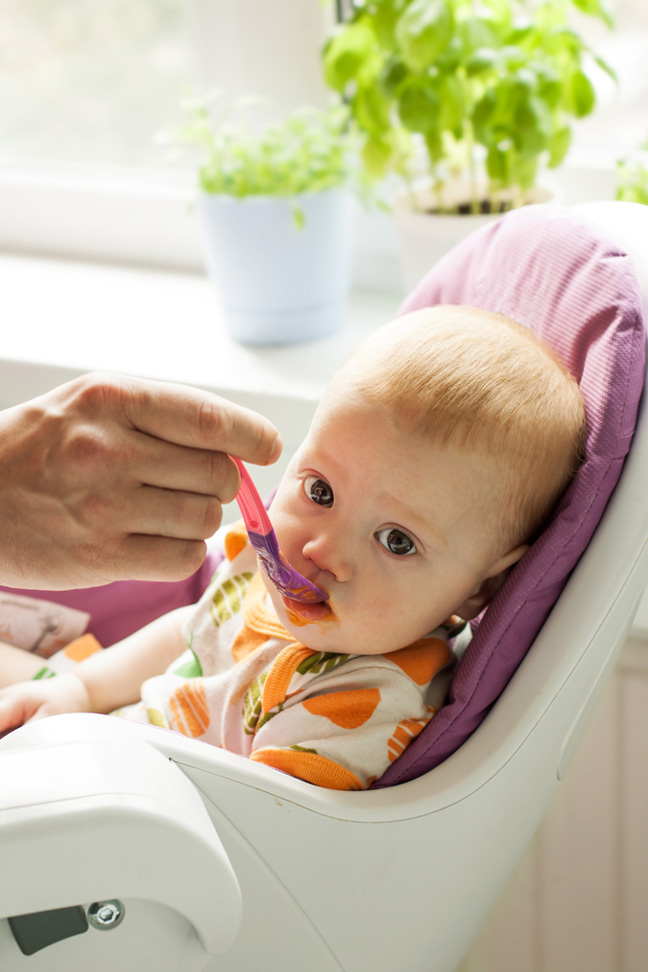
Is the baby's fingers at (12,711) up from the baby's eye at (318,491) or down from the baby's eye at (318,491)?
down

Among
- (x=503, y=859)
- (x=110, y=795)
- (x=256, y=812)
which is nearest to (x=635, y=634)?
(x=503, y=859)

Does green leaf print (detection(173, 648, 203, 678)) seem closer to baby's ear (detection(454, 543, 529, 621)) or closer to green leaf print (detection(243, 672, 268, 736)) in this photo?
green leaf print (detection(243, 672, 268, 736))

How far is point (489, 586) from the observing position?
795 mm

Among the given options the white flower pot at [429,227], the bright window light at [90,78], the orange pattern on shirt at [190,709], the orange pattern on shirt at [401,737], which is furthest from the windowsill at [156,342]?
the orange pattern on shirt at [401,737]

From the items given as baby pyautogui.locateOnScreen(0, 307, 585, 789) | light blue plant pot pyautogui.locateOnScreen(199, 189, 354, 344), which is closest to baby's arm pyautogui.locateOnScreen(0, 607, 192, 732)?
baby pyautogui.locateOnScreen(0, 307, 585, 789)

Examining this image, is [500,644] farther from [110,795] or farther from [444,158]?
[444,158]

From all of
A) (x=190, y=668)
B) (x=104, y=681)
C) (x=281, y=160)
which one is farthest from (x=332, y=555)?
(x=281, y=160)

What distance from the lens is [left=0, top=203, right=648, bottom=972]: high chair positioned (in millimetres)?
559

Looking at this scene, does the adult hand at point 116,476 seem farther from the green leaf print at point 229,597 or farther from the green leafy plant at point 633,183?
the green leafy plant at point 633,183

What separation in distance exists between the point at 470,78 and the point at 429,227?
18cm

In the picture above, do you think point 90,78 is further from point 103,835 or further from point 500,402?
point 103,835

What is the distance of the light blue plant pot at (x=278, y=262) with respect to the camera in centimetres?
132

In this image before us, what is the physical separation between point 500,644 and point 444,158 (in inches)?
30.3

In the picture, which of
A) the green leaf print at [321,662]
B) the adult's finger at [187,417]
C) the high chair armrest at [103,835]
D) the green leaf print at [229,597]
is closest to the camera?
the high chair armrest at [103,835]
